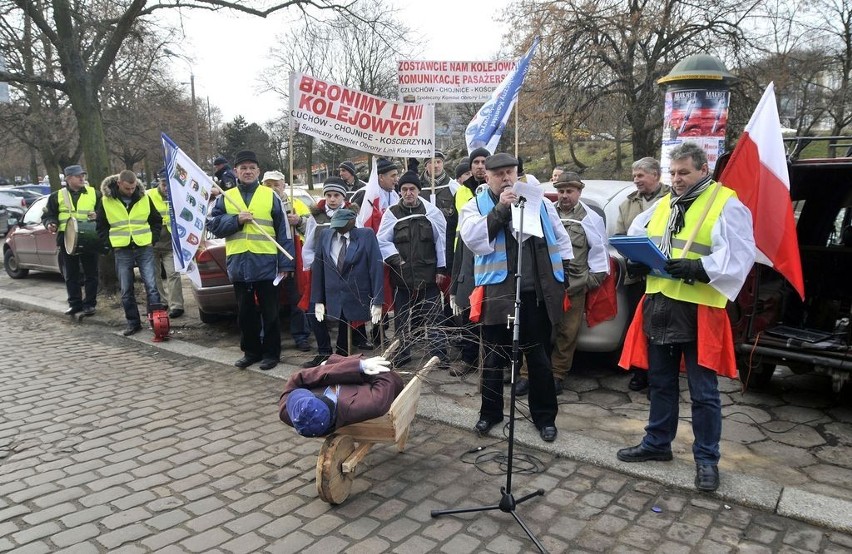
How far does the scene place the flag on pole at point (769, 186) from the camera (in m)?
3.82

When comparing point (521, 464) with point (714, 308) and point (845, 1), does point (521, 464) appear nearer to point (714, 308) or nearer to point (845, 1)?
point (714, 308)

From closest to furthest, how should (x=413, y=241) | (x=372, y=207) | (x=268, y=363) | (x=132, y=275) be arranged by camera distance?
1. (x=413, y=241)
2. (x=268, y=363)
3. (x=372, y=207)
4. (x=132, y=275)

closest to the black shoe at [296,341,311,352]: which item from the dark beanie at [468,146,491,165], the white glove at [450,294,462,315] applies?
the white glove at [450,294,462,315]

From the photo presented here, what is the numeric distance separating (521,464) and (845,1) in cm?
2260

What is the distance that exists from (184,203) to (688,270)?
17.3 feet

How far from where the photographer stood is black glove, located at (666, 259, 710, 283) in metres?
3.58

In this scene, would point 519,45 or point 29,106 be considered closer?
point 519,45

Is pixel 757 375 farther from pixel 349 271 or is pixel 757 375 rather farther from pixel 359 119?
pixel 359 119

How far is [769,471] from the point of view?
13.0 feet

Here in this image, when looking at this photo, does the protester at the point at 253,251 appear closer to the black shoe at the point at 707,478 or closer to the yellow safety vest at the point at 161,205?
the yellow safety vest at the point at 161,205

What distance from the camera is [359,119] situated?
21.9ft

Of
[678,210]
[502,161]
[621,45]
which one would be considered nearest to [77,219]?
[502,161]

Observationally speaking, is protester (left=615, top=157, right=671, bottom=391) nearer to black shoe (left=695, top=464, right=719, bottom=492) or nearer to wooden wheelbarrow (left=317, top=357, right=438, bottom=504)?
black shoe (left=695, top=464, right=719, bottom=492)

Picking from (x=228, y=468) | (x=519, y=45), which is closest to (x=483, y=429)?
(x=228, y=468)
